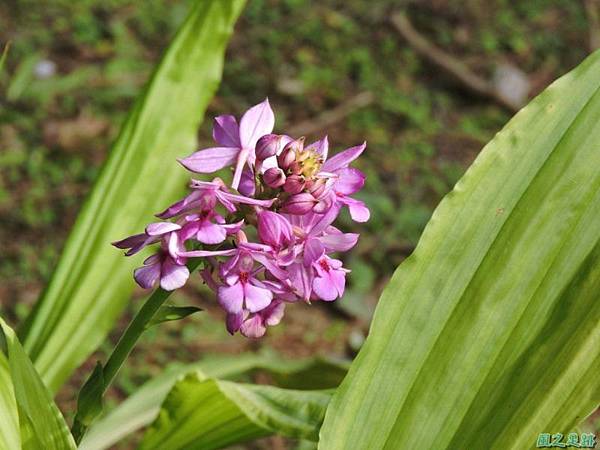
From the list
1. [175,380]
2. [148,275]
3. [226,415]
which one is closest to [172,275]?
[148,275]

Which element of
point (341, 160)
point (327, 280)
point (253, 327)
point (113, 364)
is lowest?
point (113, 364)

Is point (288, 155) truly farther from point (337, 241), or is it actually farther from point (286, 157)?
point (337, 241)

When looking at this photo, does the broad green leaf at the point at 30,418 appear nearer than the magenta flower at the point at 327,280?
No

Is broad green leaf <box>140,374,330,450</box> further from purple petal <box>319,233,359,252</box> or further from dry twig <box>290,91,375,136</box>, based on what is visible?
dry twig <box>290,91,375,136</box>

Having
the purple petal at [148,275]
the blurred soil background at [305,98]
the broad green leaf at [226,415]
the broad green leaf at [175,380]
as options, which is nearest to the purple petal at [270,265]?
the purple petal at [148,275]

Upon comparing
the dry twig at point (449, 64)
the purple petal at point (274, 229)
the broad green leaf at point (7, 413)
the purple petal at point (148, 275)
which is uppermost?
the purple petal at point (274, 229)

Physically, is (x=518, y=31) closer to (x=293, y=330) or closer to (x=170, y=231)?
(x=293, y=330)

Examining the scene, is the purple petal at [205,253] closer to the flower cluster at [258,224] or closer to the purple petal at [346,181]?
the flower cluster at [258,224]

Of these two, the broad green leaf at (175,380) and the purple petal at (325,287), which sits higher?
the purple petal at (325,287)
